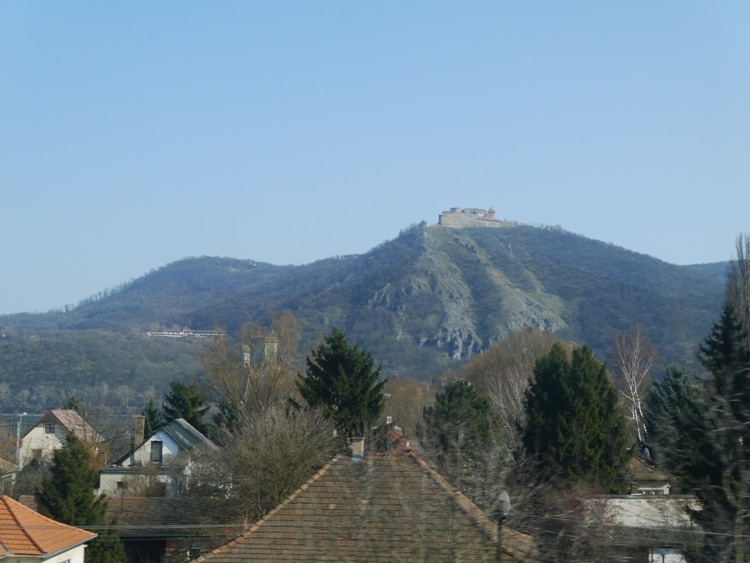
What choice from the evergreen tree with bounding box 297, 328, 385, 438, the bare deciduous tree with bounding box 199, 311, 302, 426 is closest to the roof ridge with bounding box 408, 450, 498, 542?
the evergreen tree with bounding box 297, 328, 385, 438

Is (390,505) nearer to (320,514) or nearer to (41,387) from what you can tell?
(320,514)

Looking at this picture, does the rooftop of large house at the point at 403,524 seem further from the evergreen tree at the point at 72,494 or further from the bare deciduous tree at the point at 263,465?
the evergreen tree at the point at 72,494

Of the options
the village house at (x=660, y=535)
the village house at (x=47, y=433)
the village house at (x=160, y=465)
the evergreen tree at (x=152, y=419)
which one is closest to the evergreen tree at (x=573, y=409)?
the village house at (x=160, y=465)

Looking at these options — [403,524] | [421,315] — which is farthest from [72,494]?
[421,315]

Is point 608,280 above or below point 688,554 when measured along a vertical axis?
above

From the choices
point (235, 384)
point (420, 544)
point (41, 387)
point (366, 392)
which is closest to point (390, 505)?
point (420, 544)

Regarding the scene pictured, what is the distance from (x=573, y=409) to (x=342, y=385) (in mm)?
8012

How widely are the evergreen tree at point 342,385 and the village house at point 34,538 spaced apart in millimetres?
12336

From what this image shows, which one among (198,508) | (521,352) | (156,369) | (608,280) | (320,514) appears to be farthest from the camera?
(608,280)

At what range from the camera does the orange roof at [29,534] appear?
65.4 feet

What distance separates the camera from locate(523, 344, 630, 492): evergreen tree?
90.5ft

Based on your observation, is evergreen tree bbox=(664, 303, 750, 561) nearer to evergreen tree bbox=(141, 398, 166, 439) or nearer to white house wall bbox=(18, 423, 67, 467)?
evergreen tree bbox=(141, 398, 166, 439)

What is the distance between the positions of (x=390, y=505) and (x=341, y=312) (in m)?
142

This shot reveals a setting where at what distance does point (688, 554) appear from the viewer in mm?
6766
